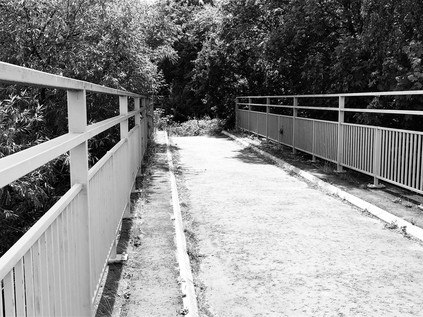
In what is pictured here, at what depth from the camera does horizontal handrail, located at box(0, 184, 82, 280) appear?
1572mm

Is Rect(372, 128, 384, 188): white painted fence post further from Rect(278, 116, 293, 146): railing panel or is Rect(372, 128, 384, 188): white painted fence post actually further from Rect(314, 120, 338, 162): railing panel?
Rect(278, 116, 293, 146): railing panel

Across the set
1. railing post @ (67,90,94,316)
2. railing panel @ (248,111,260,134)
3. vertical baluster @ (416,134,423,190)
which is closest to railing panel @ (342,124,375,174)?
A: vertical baluster @ (416,134,423,190)

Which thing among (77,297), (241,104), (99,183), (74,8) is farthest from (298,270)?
(241,104)

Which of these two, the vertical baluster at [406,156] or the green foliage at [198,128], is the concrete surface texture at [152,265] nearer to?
the vertical baluster at [406,156]

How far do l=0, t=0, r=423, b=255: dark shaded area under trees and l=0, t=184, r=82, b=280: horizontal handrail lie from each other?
511 cm

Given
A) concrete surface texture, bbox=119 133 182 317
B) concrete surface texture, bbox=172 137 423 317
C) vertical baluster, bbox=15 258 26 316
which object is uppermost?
vertical baluster, bbox=15 258 26 316

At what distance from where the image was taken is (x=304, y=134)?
487 inches

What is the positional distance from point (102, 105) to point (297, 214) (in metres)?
6.01

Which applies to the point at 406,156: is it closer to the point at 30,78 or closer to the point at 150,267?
the point at 150,267

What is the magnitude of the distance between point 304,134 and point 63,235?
10.5 metres

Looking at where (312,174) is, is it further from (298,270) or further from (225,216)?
(298,270)

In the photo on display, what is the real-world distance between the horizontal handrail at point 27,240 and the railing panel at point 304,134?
389 inches

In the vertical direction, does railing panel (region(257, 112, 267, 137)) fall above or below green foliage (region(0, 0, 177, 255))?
below

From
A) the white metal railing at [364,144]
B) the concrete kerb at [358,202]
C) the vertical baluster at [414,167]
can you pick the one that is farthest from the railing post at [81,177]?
the vertical baluster at [414,167]
